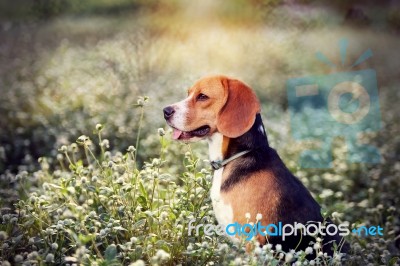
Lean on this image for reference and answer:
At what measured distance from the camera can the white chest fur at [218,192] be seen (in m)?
2.65

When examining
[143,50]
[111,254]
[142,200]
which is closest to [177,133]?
[142,200]

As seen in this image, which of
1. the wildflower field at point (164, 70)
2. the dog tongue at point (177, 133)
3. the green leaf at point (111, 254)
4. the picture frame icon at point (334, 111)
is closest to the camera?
the green leaf at point (111, 254)

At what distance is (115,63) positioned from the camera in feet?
19.5

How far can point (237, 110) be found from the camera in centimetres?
266

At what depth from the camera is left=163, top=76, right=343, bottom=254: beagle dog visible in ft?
8.61

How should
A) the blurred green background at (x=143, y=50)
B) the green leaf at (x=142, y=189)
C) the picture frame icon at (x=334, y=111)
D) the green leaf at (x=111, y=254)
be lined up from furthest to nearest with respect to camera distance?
the blurred green background at (x=143, y=50) < the picture frame icon at (x=334, y=111) < the green leaf at (x=142, y=189) < the green leaf at (x=111, y=254)

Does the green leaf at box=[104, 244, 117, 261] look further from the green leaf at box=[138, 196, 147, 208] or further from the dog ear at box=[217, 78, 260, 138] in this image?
the dog ear at box=[217, 78, 260, 138]

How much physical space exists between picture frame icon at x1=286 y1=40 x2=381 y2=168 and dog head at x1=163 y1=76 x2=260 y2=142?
7.76 ft

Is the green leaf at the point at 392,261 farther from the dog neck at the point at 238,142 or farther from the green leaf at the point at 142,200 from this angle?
the green leaf at the point at 142,200

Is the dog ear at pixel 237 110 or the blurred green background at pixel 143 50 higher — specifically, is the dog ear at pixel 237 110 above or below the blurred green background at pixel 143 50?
below

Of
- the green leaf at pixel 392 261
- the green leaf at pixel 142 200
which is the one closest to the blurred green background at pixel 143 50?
the green leaf at pixel 142 200

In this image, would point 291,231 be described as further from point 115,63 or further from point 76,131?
point 115,63

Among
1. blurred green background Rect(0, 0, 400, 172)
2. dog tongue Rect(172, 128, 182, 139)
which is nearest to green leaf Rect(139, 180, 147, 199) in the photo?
dog tongue Rect(172, 128, 182, 139)

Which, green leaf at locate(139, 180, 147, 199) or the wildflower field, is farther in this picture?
the wildflower field
